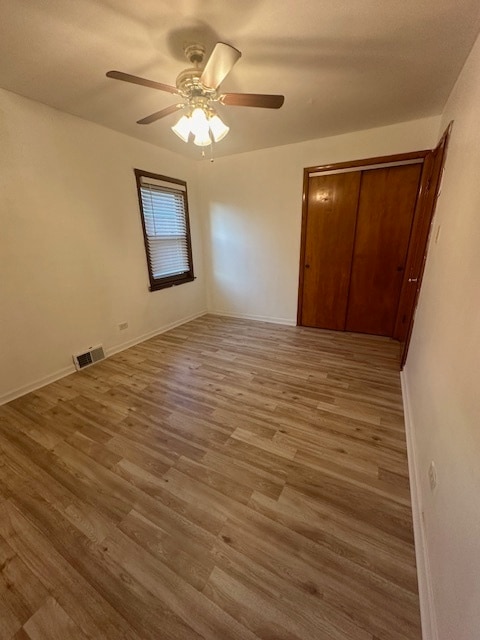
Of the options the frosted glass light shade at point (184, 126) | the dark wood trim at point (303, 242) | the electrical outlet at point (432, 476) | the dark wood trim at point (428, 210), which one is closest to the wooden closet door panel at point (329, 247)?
the dark wood trim at point (303, 242)

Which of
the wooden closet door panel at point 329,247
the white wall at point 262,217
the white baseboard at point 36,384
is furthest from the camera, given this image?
the wooden closet door panel at point 329,247

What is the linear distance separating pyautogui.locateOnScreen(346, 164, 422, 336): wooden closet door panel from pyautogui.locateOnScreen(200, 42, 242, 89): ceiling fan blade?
242cm

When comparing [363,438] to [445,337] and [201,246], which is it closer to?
[445,337]

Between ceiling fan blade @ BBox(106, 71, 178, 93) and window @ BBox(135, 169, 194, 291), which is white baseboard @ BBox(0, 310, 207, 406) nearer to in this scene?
window @ BBox(135, 169, 194, 291)

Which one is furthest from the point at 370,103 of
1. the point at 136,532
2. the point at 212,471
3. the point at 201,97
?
the point at 136,532

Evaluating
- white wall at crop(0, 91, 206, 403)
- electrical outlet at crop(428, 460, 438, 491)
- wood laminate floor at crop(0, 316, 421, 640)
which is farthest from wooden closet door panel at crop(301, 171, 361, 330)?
electrical outlet at crop(428, 460, 438, 491)

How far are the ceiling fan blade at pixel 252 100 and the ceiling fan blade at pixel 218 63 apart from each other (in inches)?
5.6

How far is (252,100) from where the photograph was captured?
1.61 meters

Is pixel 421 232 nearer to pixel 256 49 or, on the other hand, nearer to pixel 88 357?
pixel 256 49

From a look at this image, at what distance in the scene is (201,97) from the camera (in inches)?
66.7

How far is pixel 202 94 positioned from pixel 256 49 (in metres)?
0.47

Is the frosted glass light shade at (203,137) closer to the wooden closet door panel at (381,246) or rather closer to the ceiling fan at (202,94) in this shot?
the ceiling fan at (202,94)

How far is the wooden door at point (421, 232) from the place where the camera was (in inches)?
88.7

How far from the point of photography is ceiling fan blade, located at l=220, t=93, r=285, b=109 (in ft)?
5.10
